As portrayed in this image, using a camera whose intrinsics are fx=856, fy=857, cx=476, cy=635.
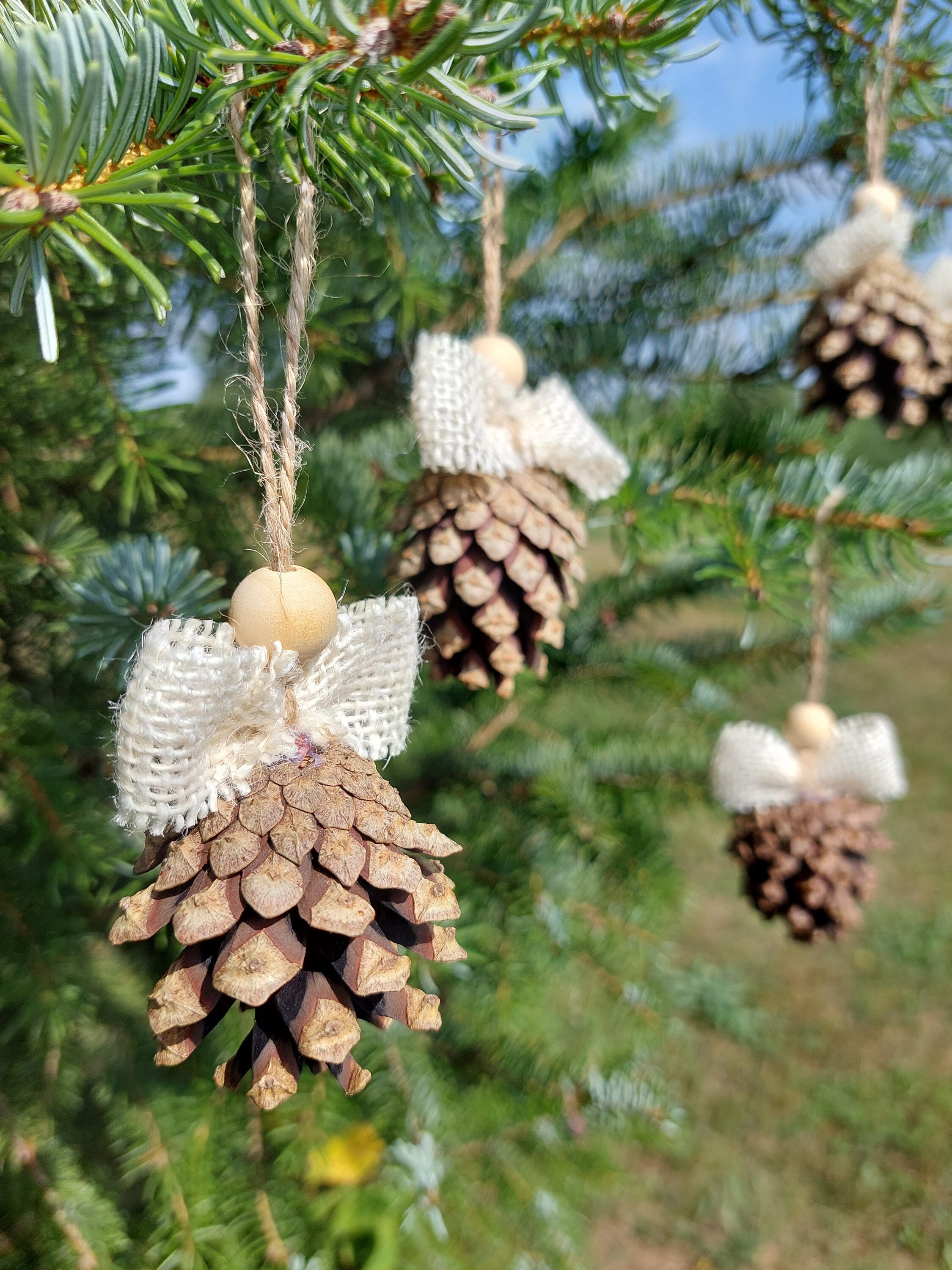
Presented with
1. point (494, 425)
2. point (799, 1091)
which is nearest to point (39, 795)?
point (494, 425)

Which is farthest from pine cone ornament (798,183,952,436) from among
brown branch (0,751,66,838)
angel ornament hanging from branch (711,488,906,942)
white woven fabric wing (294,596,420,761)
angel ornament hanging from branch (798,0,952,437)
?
brown branch (0,751,66,838)

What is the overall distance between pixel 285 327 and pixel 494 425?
0.63ft

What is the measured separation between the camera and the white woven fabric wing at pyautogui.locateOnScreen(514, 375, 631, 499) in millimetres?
505

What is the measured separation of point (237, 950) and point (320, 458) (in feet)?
1.36

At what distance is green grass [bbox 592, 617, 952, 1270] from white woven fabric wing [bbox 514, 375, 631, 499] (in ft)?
1.92

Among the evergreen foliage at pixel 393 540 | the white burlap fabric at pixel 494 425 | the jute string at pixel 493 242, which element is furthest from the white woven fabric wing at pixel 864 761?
the jute string at pixel 493 242

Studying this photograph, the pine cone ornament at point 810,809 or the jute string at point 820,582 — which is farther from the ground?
the jute string at point 820,582

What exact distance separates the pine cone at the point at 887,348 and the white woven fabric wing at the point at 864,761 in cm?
25

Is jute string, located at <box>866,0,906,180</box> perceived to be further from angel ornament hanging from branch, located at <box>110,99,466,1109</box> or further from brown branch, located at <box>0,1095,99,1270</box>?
brown branch, located at <box>0,1095,99,1270</box>

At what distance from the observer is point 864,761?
2.37 feet

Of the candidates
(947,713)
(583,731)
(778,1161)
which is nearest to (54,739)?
(583,731)

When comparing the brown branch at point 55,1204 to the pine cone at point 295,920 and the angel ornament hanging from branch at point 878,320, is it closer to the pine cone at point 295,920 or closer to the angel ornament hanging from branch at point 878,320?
the pine cone at point 295,920

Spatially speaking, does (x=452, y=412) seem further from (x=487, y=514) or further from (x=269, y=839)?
(x=269, y=839)

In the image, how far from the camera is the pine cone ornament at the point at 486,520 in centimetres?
45
